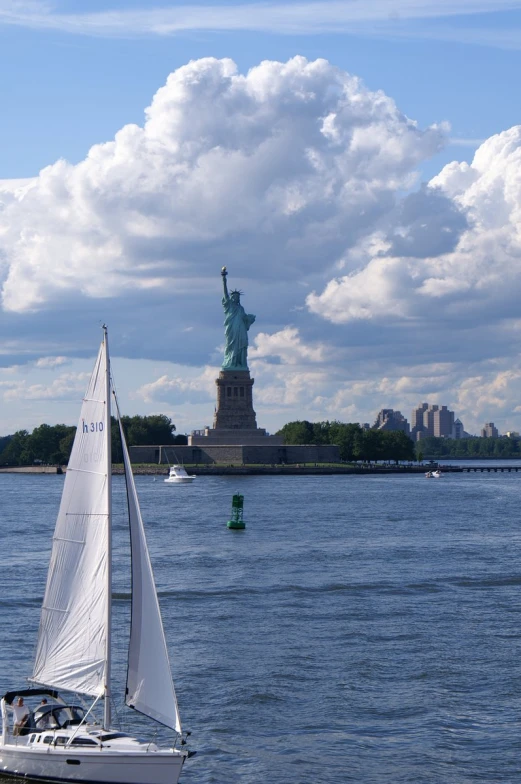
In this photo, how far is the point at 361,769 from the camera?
69.3ft

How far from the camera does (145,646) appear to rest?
19.2m

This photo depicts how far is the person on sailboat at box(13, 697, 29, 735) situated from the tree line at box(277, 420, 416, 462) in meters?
155

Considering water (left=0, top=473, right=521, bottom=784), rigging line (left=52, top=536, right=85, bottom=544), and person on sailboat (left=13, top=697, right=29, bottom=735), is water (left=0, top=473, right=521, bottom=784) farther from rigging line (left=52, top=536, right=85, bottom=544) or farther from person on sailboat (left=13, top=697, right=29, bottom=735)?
rigging line (left=52, top=536, right=85, bottom=544)

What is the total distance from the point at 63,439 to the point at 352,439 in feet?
143

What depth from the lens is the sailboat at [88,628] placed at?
18641 mm

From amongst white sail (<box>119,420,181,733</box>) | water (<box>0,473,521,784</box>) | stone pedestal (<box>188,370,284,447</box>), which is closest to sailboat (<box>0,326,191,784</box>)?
white sail (<box>119,420,181,733</box>)

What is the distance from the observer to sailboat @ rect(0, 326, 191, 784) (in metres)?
18.6

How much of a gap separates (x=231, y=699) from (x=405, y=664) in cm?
501

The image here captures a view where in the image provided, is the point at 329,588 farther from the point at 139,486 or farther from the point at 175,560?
the point at 139,486

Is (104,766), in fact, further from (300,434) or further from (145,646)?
(300,434)

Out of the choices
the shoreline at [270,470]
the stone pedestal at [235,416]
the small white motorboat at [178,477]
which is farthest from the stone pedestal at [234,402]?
the small white motorboat at [178,477]

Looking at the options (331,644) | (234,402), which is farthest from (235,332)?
(331,644)

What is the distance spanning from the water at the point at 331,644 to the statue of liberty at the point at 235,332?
3048 inches

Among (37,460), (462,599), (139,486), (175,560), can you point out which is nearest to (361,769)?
(462,599)
